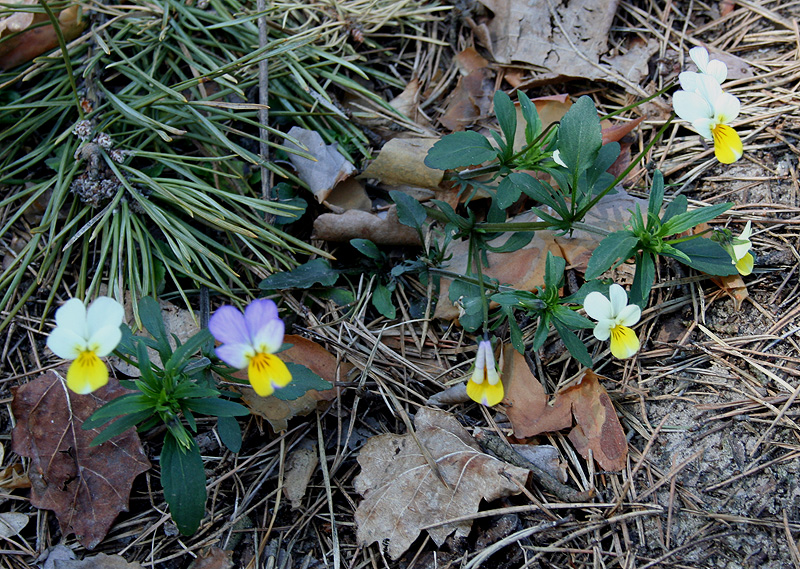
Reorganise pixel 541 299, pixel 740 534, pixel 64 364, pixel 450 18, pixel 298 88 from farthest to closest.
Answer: pixel 450 18, pixel 298 88, pixel 64 364, pixel 541 299, pixel 740 534

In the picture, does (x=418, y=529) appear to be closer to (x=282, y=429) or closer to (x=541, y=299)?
(x=282, y=429)

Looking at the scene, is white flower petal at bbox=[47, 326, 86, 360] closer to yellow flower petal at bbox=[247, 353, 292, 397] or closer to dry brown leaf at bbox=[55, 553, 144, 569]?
yellow flower petal at bbox=[247, 353, 292, 397]

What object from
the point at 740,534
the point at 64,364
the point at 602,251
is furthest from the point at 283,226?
the point at 740,534

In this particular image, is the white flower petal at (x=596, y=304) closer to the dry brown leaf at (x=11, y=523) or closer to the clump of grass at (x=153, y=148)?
the clump of grass at (x=153, y=148)

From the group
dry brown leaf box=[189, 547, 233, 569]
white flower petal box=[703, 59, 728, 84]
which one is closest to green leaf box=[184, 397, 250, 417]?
dry brown leaf box=[189, 547, 233, 569]

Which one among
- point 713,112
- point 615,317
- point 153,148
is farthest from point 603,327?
point 153,148

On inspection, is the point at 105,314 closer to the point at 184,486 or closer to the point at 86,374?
the point at 86,374
